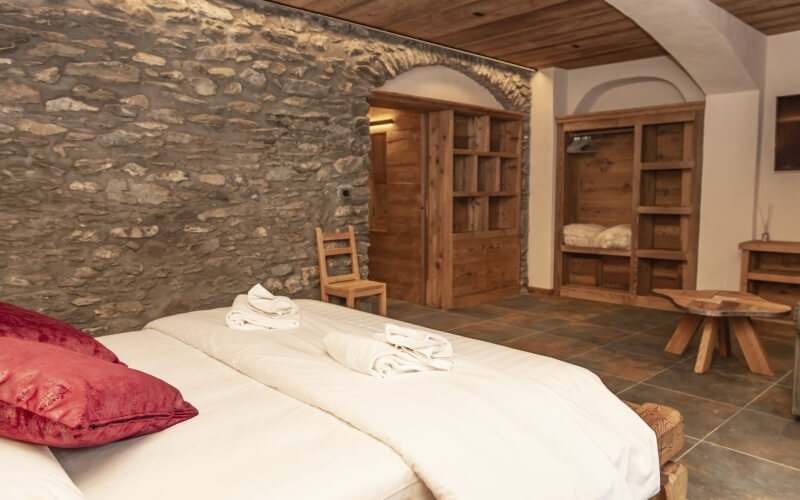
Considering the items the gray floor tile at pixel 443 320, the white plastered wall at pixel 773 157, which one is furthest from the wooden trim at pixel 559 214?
the white plastered wall at pixel 773 157

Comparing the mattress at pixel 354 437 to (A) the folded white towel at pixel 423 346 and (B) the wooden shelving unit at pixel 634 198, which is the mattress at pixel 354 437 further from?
(B) the wooden shelving unit at pixel 634 198

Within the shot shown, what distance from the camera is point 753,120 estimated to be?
493cm

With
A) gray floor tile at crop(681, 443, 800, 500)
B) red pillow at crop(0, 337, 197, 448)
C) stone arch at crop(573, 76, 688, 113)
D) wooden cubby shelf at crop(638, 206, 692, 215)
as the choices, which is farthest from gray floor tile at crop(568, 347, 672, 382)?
red pillow at crop(0, 337, 197, 448)

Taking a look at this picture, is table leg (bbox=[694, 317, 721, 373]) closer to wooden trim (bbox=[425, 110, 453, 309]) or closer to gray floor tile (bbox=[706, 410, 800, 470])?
gray floor tile (bbox=[706, 410, 800, 470])

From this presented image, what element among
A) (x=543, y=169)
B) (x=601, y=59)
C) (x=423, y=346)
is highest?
(x=601, y=59)

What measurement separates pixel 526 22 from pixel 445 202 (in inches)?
70.1

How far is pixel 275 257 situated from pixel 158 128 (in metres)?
1.22

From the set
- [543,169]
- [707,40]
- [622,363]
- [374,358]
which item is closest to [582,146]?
[543,169]

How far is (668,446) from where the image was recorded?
187 cm

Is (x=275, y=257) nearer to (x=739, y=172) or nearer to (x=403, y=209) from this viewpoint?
(x=403, y=209)

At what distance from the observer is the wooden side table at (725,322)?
11.5ft

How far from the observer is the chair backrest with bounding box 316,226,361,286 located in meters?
4.47

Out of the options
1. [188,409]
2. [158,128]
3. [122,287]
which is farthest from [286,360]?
[158,128]

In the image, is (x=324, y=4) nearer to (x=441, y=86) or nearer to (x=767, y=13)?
(x=441, y=86)
